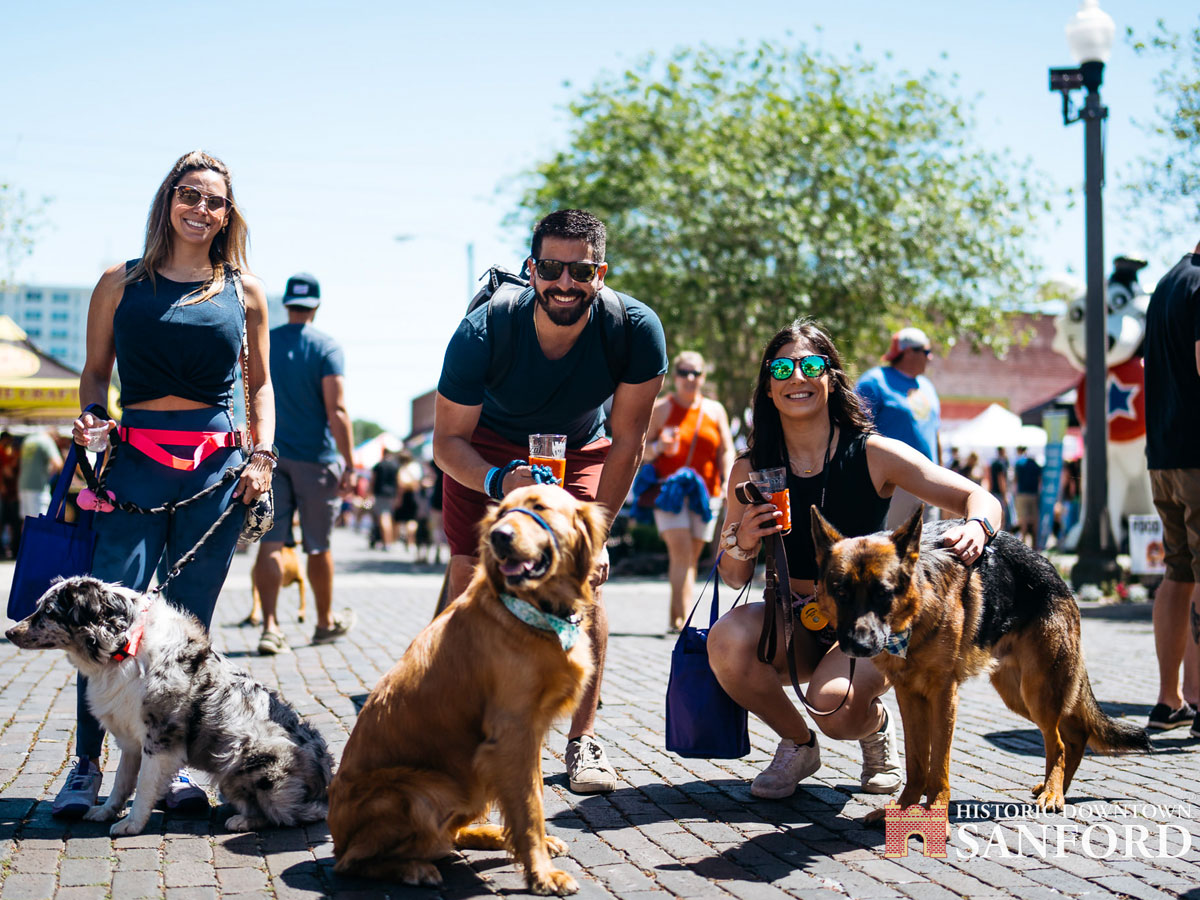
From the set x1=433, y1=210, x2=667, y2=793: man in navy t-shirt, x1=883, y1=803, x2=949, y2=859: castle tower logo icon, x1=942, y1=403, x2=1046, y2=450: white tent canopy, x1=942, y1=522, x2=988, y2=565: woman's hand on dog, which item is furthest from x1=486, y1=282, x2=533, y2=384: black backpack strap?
x1=942, y1=403, x2=1046, y2=450: white tent canopy

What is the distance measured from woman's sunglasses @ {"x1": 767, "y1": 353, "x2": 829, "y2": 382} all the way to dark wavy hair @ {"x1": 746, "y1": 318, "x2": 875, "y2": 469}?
7 cm

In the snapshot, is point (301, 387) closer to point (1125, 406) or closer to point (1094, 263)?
point (1094, 263)

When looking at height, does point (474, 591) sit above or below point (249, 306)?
below

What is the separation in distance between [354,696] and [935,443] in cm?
477

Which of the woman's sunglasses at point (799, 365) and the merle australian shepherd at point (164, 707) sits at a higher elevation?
the woman's sunglasses at point (799, 365)

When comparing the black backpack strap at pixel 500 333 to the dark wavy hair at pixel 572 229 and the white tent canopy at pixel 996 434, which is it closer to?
the dark wavy hair at pixel 572 229

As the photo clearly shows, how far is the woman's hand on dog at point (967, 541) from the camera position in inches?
157

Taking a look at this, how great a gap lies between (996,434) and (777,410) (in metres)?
23.7

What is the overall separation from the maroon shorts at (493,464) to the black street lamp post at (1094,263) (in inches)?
383

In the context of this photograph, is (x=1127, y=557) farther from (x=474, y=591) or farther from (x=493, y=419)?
(x=474, y=591)

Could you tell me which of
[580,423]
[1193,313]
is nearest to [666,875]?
[580,423]

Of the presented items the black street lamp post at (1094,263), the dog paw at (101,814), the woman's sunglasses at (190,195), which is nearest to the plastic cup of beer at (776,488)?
the woman's sunglasses at (190,195)

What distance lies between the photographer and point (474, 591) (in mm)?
3510

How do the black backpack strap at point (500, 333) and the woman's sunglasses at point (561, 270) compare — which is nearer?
the woman's sunglasses at point (561, 270)
